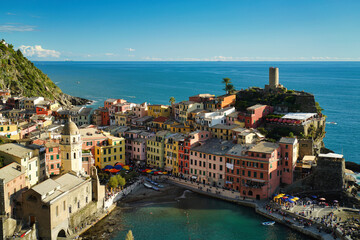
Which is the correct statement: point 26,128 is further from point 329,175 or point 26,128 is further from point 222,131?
point 329,175

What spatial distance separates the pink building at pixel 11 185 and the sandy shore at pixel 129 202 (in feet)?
31.4

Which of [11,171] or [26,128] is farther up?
[26,128]

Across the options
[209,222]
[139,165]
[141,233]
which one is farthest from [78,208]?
[139,165]

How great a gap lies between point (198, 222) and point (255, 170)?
1286 cm

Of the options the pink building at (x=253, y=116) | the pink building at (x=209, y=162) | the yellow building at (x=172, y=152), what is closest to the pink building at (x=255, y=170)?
the pink building at (x=209, y=162)

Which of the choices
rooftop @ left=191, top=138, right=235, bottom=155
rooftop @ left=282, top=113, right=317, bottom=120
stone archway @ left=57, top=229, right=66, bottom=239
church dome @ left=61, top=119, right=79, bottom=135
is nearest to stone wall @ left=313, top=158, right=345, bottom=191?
rooftop @ left=191, top=138, right=235, bottom=155

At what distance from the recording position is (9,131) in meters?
72.0

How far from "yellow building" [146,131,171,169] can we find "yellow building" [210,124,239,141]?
857 centimetres

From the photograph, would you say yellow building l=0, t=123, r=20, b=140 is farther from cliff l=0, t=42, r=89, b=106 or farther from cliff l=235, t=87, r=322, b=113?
cliff l=0, t=42, r=89, b=106

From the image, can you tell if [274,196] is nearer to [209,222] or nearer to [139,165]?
[209,222]

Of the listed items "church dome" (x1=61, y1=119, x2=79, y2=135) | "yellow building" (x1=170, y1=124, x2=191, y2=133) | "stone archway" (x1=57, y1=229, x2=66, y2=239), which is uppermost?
"church dome" (x1=61, y1=119, x2=79, y2=135)

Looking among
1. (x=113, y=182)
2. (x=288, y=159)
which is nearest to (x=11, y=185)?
(x=113, y=182)

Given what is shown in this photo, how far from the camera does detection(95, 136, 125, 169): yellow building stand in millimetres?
70625

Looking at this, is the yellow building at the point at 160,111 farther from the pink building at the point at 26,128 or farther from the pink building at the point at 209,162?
the pink building at the point at 26,128
